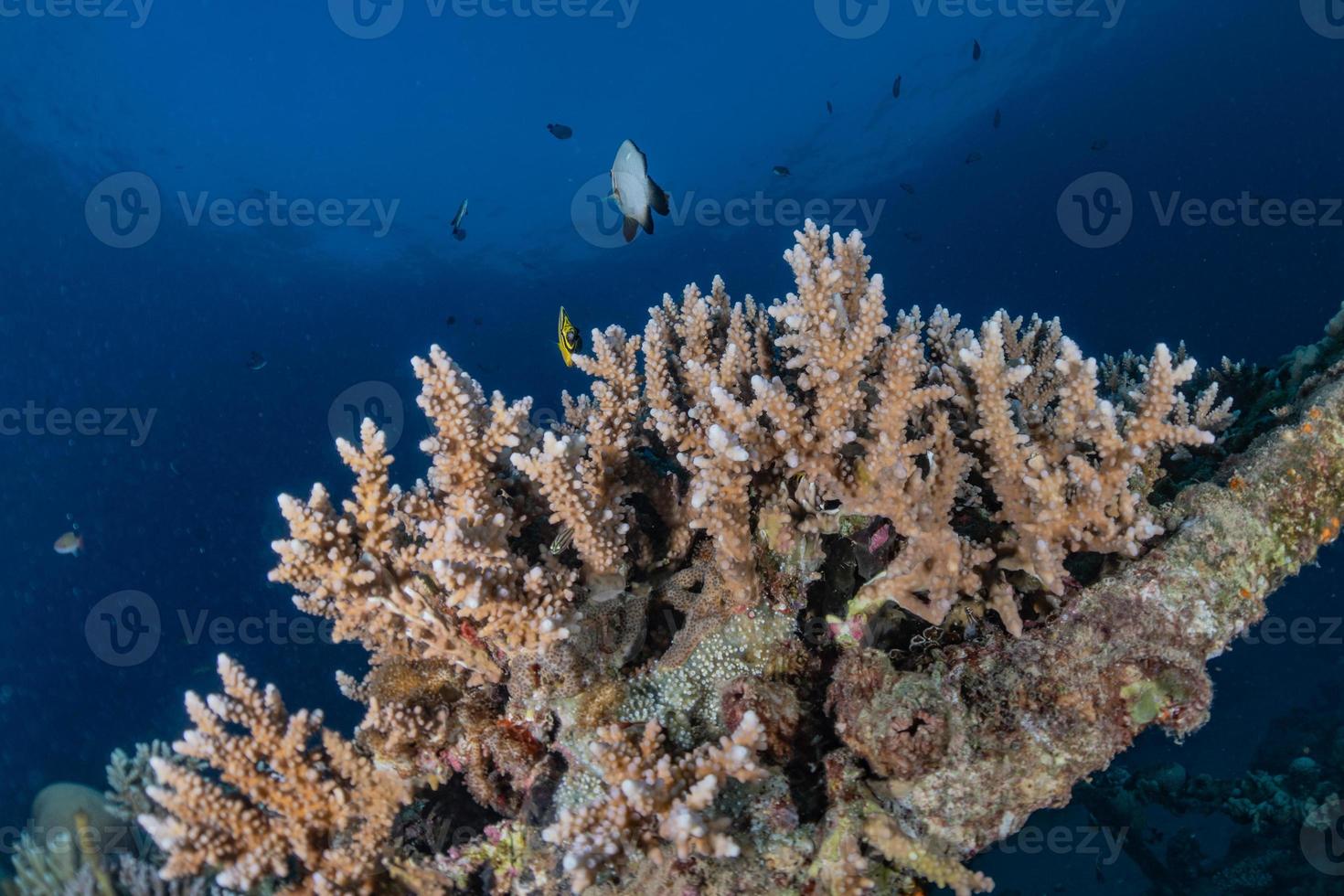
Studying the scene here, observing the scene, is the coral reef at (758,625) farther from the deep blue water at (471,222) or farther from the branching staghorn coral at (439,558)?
the deep blue water at (471,222)

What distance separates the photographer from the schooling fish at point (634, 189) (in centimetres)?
462

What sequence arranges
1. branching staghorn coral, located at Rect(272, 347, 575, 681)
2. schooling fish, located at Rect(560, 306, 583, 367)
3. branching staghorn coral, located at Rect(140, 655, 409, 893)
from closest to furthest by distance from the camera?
branching staghorn coral, located at Rect(140, 655, 409, 893) → branching staghorn coral, located at Rect(272, 347, 575, 681) → schooling fish, located at Rect(560, 306, 583, 367)

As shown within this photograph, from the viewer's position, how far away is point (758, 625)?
331 cm

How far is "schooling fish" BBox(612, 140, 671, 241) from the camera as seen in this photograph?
4.62 m

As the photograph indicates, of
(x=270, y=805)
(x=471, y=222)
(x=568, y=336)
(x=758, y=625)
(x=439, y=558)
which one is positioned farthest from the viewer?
(x=471, y=222)

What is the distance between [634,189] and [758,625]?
120 inches

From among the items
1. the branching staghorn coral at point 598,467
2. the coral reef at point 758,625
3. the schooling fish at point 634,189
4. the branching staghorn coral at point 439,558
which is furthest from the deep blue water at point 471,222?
the branching staghorn coral at point 598,467

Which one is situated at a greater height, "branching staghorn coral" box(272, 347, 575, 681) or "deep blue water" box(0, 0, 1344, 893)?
"deep blue water" box(0, 0, 1344, 893)

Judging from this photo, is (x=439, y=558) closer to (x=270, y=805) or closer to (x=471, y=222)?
(x=270, y=805)

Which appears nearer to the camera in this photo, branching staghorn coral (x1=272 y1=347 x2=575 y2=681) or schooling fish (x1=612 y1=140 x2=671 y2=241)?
branching staghorn coral (x1=272 y1=347 x2=575 y2=681)

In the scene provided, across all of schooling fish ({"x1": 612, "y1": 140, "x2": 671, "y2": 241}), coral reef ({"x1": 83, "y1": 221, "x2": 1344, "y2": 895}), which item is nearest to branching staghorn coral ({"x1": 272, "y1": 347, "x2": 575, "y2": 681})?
coral reef ({"x1": 83, "y1": 221, "x2": 1344, "y2": 895})

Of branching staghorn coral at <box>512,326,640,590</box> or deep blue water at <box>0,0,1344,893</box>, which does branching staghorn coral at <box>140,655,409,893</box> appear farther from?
deep blue water at <box>0,0,1344,893</box>

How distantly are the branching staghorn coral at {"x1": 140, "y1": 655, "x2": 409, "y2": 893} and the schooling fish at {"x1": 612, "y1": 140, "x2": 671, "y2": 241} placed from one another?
11.1 ft

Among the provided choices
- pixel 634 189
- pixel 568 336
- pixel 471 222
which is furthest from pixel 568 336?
pixel 471 222
